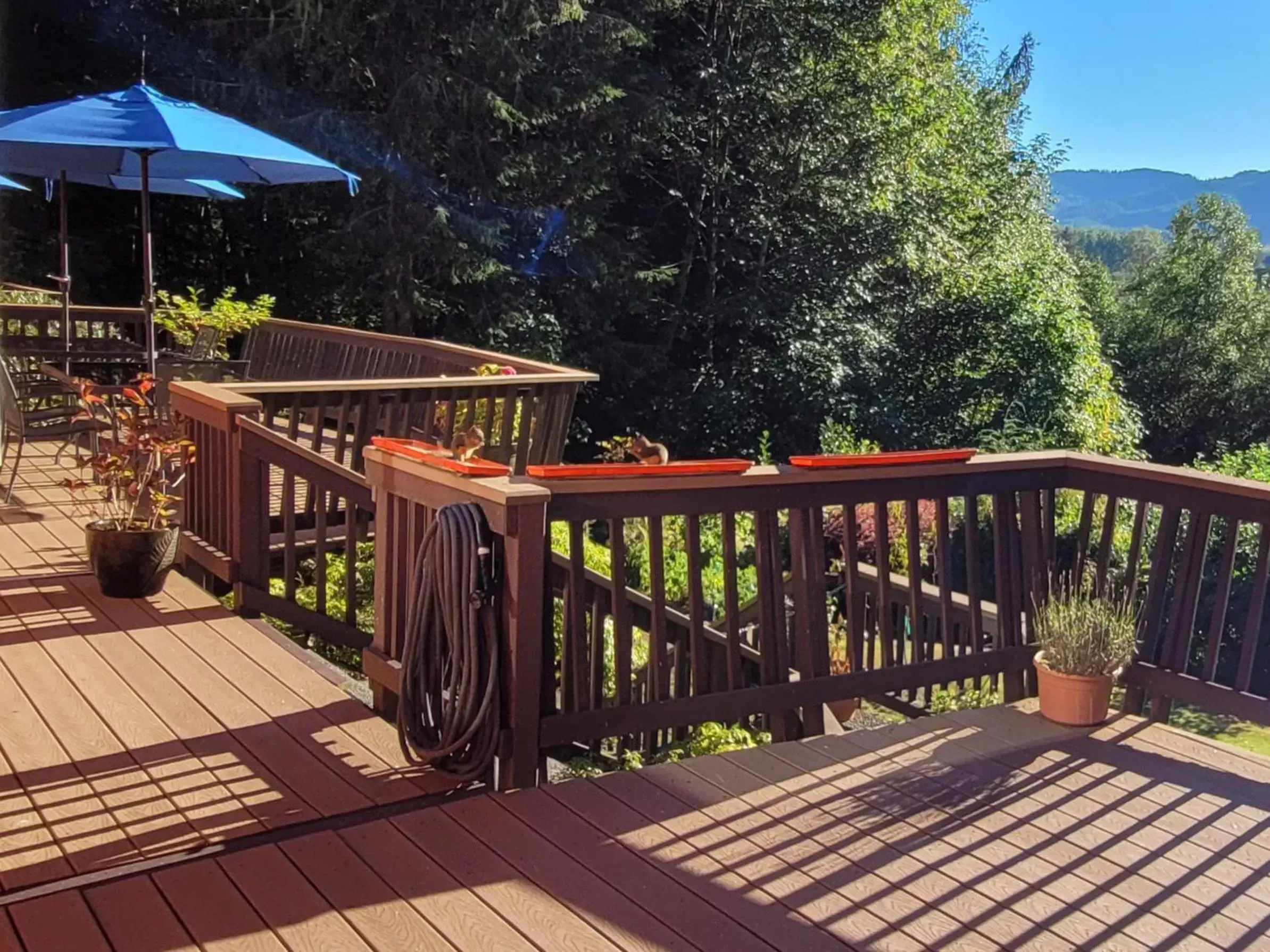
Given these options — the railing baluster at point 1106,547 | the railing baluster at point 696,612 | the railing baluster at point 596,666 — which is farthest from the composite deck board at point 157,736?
the railing baluster at point 1106,547

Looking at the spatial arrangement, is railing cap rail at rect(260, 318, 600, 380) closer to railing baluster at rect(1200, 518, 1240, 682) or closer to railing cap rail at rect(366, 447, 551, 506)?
railing cap rail at rect(366, 447, 551, 506)

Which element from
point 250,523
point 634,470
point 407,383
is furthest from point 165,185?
point 634,470

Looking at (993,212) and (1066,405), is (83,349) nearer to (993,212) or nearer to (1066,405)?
(1066,405)

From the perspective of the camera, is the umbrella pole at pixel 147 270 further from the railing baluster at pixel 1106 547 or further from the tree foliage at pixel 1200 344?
the tree foliage at pixel 1200 344

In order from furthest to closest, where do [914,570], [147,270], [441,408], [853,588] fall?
[441,408] < [147,270] < [914,570] < [853,588]

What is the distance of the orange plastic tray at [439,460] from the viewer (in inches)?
117

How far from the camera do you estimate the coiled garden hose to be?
112 inches

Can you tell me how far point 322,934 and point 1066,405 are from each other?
50.2ft

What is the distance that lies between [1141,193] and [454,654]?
151 meters

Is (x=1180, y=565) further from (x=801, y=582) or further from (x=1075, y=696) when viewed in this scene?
(x=801, y=582)

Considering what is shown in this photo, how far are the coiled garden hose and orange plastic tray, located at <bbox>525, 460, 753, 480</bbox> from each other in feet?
0.71

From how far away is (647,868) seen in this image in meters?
2.53

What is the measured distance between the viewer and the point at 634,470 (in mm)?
3029

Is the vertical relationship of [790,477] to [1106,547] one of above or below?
above
